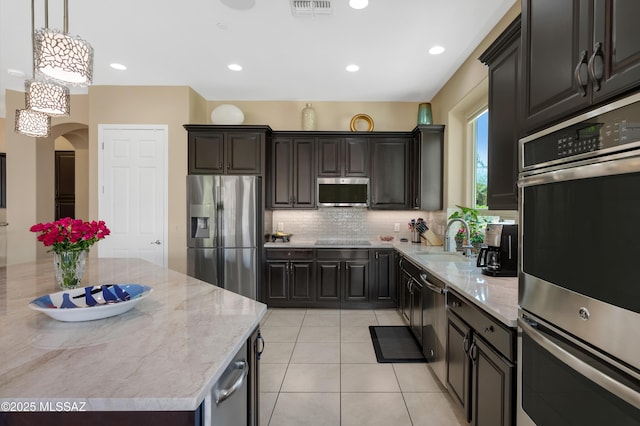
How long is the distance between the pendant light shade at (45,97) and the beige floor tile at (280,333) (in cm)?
265

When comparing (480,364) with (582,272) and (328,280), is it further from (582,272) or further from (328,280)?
(328,280)

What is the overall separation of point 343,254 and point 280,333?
132 cm

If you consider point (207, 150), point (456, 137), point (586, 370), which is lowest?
point (586, 370)

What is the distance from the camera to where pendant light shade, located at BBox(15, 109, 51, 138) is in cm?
256

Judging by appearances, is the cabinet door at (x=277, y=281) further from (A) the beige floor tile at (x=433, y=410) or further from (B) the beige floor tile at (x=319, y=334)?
(A) the beige floor tile at (x=433, y=410)

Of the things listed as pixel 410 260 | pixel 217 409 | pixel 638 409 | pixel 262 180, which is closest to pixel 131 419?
pixel 217 409

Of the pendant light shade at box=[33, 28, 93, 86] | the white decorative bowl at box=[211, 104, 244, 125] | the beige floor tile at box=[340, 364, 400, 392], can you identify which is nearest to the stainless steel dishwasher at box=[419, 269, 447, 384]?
the beige floor tile at box=[340, 364, 400, 392]

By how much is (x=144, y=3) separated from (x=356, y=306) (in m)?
3.92

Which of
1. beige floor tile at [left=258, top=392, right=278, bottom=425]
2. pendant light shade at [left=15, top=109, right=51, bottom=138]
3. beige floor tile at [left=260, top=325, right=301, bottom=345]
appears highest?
pendant light shade at [left=15, top=109, right=51, bottom=138]

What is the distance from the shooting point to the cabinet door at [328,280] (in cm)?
424

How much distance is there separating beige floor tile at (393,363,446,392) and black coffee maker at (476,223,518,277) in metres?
1.00

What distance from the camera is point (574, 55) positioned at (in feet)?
3.70

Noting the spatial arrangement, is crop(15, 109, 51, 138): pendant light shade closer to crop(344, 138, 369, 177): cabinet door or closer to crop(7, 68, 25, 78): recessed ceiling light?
crop(7, 68, 25, 78): recessed ceiling light

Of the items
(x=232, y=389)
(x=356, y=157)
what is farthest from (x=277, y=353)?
(x=356, y=157)
